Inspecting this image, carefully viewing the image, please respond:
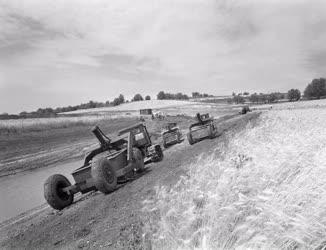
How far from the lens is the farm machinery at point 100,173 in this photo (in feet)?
31.7

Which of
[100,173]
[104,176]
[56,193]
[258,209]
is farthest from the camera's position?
[56,193]

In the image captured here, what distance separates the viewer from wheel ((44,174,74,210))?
9789 millimetres

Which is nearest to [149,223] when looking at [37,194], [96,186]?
[96,186]

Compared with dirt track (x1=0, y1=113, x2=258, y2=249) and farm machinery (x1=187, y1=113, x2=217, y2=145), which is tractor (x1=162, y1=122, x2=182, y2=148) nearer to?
farm machinery (x1=187, y1=113, x2=217, y2=145)

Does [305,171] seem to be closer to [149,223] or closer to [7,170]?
[149,223]

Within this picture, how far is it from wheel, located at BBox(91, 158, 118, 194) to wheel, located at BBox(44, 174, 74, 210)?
136cm

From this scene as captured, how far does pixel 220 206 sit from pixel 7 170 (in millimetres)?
20597

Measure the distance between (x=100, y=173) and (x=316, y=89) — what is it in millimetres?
120781

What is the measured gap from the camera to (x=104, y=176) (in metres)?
9.68

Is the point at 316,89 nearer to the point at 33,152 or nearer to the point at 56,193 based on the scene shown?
the point at 33,152

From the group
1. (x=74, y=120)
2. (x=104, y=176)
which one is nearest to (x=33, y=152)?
(x=104, y=176)

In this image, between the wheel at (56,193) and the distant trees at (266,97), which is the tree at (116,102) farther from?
the wheel at (56,193)

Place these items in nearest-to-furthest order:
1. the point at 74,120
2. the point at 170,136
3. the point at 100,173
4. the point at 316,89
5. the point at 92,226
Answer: the point at 92,226 < the point at 100,173 < the point at 170,136 < the point at 74,120 < the point at 316,89

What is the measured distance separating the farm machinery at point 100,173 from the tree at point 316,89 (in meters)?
116
